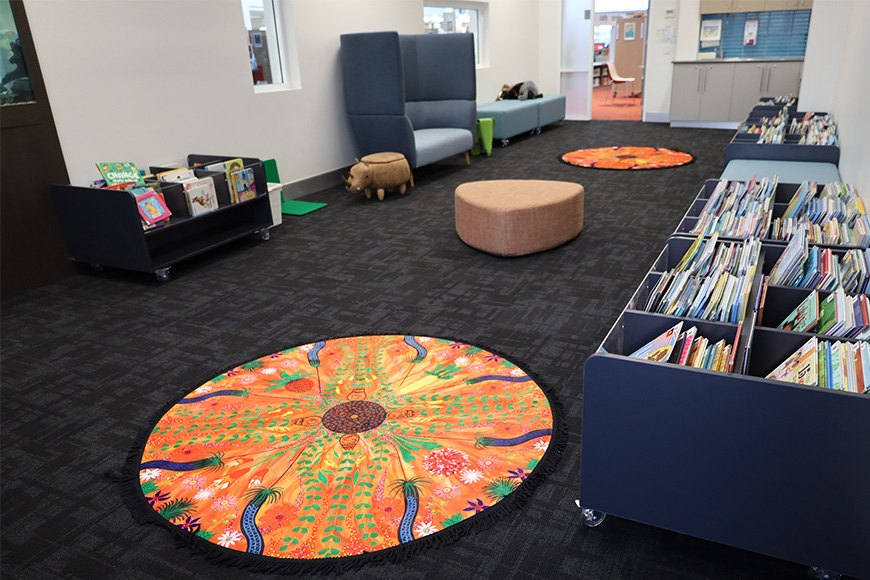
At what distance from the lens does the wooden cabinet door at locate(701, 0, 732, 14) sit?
8719 millimetres

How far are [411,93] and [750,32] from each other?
5591mm

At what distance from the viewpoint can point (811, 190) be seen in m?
3.08

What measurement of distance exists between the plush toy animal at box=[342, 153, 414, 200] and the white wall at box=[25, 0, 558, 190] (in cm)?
68

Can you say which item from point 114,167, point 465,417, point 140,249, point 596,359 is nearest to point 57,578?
point 465,417

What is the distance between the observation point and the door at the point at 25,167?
3.67m

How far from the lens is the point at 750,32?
905 cm

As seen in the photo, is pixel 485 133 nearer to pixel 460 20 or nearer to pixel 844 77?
pixel 460 20

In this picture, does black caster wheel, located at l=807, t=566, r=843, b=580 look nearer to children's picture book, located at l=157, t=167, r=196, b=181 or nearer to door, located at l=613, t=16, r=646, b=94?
children's picture book, located at l=157, t=167, r=196, b=181

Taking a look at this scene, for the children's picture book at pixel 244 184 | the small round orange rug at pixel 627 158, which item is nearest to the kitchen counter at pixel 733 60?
the small round orange rug at pixel 627 158

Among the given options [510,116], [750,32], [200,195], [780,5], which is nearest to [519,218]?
[200,195]

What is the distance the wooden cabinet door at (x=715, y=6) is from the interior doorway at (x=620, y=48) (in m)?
4.73

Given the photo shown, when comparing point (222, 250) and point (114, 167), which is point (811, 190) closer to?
point (222, 250)

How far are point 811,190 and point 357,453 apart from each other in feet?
8.56

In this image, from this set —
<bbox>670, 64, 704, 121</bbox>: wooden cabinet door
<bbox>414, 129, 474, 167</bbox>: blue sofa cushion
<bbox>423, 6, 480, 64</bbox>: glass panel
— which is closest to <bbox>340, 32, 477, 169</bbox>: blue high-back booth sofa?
<bbox>414, 129, 474, 167</bbox>: blue sofa cushion
